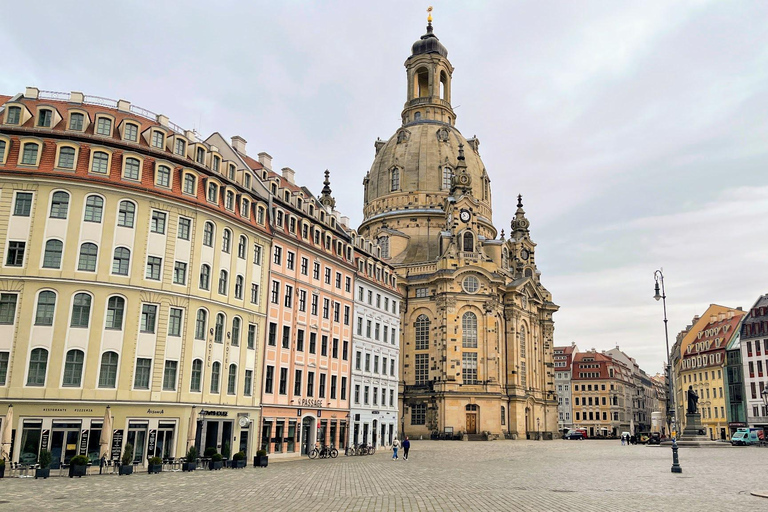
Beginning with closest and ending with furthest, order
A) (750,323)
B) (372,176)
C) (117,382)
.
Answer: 1. (117,382)
2. (750,323)
3. (372,176)

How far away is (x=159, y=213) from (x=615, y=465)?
31.5 meters

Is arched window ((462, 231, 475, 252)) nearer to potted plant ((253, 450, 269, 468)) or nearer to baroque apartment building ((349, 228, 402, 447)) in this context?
baroque apartment building ((349, 228, 402, 447))

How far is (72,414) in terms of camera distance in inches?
1372

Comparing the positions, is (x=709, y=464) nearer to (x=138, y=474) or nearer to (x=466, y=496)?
(x=466, y=496)

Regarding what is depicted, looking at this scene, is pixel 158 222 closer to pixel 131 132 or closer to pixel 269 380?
pixel 131 132

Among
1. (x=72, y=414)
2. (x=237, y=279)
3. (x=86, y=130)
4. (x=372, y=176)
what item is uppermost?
(x=372, y=176)

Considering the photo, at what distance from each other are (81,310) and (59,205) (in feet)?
19.0

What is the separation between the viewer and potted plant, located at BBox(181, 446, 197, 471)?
3547 cm

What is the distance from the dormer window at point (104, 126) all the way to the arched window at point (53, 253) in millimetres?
7000

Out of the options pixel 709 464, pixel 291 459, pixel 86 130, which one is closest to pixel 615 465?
pixel 709 464

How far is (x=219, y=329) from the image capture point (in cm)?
4225

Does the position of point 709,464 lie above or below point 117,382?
below

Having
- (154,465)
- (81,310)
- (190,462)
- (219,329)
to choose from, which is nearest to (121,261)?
(81,310)

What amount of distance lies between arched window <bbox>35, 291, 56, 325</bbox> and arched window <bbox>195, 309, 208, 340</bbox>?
7895 millimetres
